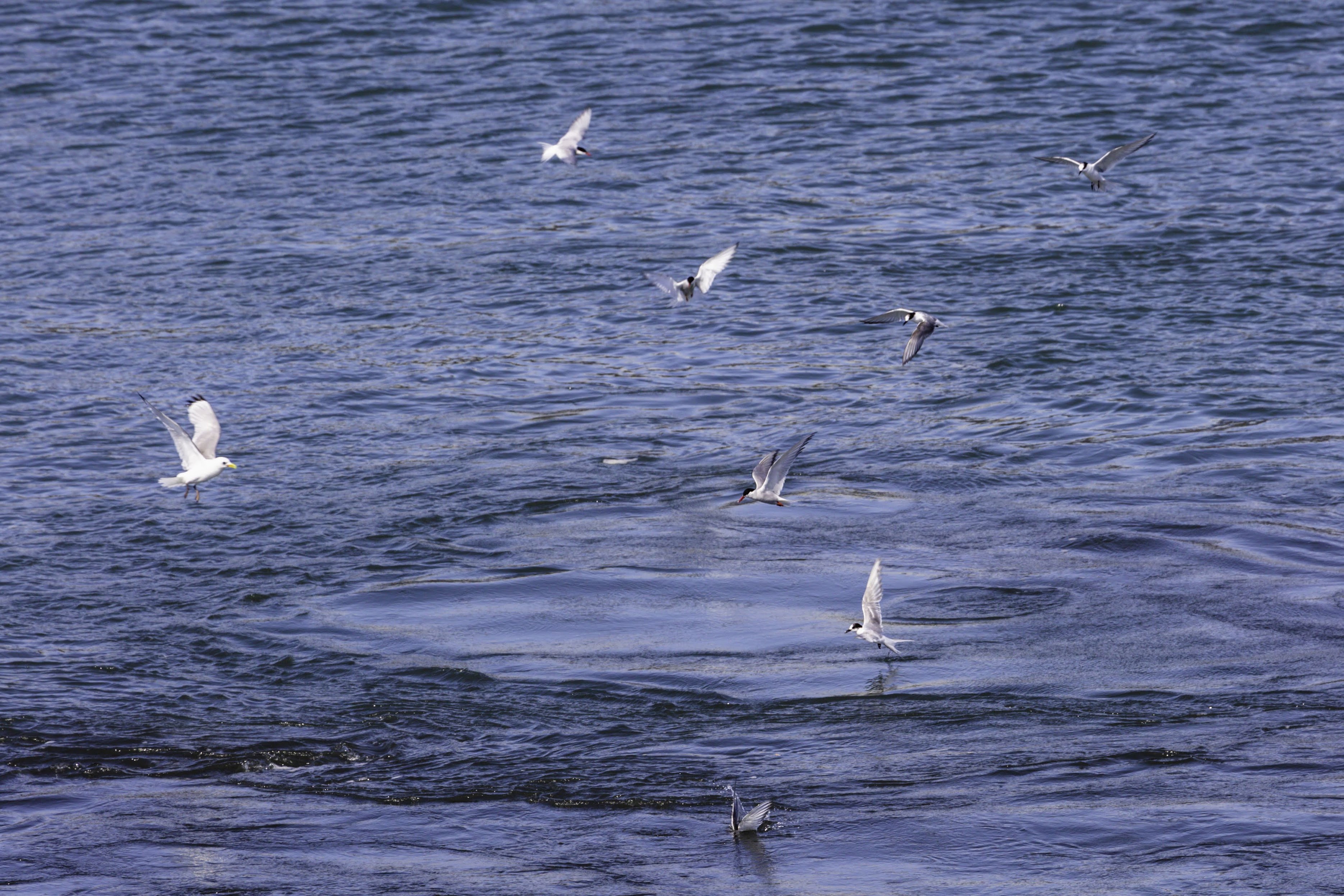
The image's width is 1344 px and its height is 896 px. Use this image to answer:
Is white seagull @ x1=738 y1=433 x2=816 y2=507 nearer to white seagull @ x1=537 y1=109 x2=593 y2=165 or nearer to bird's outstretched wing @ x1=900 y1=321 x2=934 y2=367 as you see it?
bird's outstretched wing @ x1=900 y1=321 x2=934 y2=367

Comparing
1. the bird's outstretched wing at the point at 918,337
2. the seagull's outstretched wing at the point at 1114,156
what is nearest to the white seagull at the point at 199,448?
the bird's outstretched wing at the point at 918,337

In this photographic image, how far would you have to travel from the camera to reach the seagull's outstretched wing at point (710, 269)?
1469 centimetres

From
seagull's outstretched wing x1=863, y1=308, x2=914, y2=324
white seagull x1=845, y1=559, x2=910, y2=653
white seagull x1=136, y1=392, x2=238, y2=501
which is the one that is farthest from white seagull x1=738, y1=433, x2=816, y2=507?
white seagull x1=136, y1=392, x2=238, y2=501

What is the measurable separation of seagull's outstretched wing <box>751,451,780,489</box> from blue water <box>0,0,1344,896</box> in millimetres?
726

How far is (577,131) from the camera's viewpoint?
17.5m

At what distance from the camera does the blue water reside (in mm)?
9164

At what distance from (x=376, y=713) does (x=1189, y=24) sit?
66.9ft

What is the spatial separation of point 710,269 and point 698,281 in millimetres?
175

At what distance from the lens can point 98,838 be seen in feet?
29.6

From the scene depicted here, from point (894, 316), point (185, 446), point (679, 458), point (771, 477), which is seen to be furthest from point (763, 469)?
point (185, 446)

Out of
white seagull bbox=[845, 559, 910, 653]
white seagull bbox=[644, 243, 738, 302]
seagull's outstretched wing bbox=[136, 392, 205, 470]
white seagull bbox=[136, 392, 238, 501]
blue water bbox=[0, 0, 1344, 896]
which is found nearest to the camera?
blue water bbox=[0, 0, 1344, 896]

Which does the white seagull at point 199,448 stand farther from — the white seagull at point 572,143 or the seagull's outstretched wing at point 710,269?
the white seagull at point 572,143

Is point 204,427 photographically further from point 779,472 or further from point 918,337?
point 918,337

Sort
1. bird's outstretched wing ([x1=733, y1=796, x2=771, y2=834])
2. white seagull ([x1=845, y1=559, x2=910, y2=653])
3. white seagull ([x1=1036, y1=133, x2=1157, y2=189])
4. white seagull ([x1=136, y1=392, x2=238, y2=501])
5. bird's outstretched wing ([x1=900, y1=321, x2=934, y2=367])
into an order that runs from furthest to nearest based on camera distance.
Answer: white seagull ([x1=1036, y1=133, x2=1157, y2=189]) < bird's outstretched wing ([x1=900, y1=321, x2=934, y2=367]) < white seagull ([x1=136, y1=392, x2=238, y2=501]) < white seagull ([x1=845, y1=559, x2=910, y2=653]) < bird's outstretched wing ([x1=733, y1=796, x2=771, y2=834])
